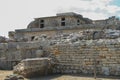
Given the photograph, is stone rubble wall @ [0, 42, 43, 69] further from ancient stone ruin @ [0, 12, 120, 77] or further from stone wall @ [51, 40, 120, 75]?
stone wall @ [51, 40, 120, 75]

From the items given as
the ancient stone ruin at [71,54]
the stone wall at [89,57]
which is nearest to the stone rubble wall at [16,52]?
the ancient stone ruin at [71,54]

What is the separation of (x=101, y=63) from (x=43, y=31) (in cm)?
2048

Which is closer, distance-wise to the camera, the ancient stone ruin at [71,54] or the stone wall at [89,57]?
the stone wall at [89,57]

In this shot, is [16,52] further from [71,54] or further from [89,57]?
[89,57]

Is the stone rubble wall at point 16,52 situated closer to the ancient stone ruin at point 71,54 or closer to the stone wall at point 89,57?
the ancient stone ruin at point 71,54

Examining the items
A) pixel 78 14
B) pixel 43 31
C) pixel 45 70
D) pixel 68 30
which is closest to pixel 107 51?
pixel 45 70

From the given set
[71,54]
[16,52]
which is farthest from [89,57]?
[16,52]

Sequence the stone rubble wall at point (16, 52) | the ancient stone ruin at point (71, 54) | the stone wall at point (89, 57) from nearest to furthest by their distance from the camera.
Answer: the stone wall at point (89, 57)
the ancient stone ruin at point (71, 54)
the stone rubble wall at point (16, 52)

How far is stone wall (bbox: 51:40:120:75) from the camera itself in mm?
13844

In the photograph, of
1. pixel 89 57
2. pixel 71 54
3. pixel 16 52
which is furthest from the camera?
pixel 16 52

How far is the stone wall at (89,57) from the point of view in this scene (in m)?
13.8

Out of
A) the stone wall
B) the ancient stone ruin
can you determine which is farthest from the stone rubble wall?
the stone wall

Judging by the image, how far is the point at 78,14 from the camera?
3703 cm

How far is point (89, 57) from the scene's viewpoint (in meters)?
14.5
